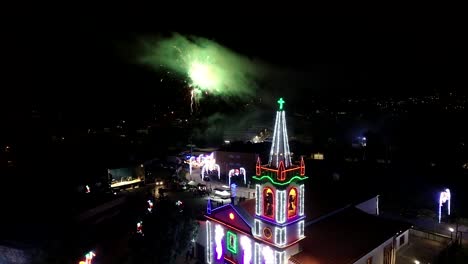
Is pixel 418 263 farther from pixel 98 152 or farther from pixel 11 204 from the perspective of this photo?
pixel 98 152

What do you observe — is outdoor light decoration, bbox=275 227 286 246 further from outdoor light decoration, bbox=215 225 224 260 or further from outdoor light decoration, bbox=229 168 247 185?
outdoor light decoration, bbox=229 168 247 185

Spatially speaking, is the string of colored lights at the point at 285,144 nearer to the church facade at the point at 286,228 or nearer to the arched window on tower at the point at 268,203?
the church facade at the point at 286,228

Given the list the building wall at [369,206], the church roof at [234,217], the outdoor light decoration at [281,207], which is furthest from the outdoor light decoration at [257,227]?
the building wall at [369,206]

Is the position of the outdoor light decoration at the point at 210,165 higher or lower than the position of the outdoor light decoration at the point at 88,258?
higher

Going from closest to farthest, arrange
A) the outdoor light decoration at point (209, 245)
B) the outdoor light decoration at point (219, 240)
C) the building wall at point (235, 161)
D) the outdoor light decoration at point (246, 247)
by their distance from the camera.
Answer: the outdoor light decoration at point (246, 247)
the outdoor light decoration at point (219, 240)
the outdoor light decoration at point (209, 245)
the building wall at point (235, 161)

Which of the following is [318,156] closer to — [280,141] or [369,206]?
[369,206]

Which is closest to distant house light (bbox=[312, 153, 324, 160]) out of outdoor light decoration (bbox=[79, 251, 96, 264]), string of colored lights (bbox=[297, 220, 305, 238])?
string of colored lights (bbox=[297, 220, 305, 238])
